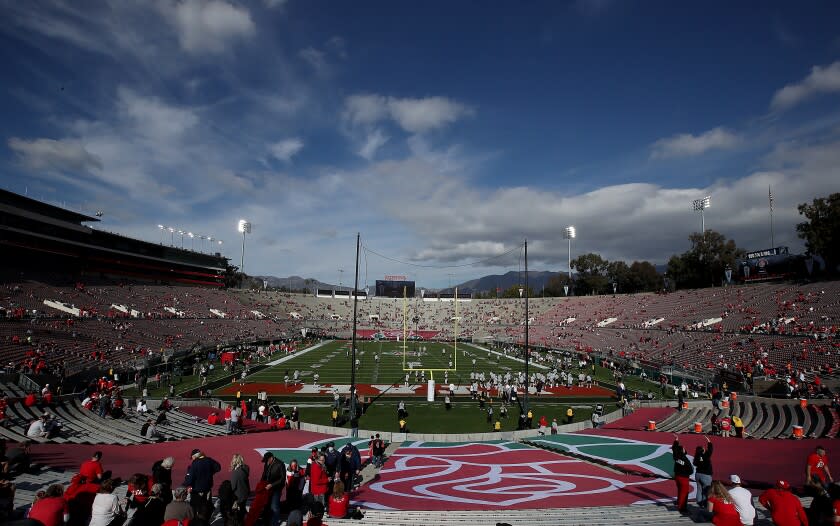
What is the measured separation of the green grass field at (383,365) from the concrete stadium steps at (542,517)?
23360 millimetres

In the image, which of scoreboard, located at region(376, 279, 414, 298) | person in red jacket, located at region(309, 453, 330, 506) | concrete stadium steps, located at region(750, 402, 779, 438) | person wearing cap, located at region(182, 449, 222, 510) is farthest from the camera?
scoreboard, located at region(376, 279, 414, 298)

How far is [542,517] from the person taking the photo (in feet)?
25.6

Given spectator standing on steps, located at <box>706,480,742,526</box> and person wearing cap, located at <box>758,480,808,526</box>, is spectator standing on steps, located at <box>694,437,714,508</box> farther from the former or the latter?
person wearing cap, located at <box>758,480,808,526</box>

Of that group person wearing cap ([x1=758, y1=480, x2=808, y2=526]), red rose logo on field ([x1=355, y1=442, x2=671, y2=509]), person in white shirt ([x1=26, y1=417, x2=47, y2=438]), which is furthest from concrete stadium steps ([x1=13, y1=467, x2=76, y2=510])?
person wearing cap ([x1=758, y1=480, x2=808, y2=526])

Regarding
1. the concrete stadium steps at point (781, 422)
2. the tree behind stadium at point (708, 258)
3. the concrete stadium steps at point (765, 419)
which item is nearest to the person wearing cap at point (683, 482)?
the concrete stadium steps at point (781, 422)

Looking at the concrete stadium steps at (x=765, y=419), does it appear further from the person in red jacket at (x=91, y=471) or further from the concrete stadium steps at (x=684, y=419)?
the person in red jacket at (x=91, y=471)

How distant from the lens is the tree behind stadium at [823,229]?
42.8 m

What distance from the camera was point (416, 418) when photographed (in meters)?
21.3

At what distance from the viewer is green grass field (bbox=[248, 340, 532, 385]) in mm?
32344

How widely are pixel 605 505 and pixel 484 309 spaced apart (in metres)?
74.0

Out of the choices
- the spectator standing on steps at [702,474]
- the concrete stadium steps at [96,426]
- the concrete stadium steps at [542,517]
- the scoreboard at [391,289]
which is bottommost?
the concrete stadium steps at [96,426]

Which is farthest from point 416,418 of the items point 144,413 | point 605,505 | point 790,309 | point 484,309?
point 484,309

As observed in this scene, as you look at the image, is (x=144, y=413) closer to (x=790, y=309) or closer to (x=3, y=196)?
(x=3, y=196)

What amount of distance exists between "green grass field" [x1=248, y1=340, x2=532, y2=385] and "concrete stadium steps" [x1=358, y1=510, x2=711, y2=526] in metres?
23.4
